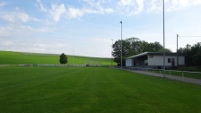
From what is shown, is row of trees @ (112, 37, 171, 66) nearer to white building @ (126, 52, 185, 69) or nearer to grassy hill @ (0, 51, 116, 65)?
grassy hill @ (0, 51, 116, 65)

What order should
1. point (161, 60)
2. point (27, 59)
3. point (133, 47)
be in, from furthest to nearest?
point (27, 59) < point (133, 47) < point (161, 60)

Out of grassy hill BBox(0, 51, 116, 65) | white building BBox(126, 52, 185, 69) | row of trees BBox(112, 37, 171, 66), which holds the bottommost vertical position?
white building BBox(126, 52, 185, 69)

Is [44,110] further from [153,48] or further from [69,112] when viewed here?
[153,48]

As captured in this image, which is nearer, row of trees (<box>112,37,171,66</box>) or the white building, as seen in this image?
the white building

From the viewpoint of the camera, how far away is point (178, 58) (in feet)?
214

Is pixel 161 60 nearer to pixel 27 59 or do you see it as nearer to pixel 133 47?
pixel 133 47

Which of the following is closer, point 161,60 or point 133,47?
point 161,60

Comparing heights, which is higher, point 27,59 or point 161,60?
point 27,59

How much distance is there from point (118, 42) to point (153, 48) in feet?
57.5

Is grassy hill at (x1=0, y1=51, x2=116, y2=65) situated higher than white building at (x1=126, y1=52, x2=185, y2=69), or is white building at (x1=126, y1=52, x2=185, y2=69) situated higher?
grassy hill at (x1=0, y1=51, x2=116, y2=65)

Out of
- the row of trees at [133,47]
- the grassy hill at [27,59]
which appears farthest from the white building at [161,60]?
the grassy hill at [27,59]

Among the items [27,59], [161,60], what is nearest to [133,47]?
[27,59]

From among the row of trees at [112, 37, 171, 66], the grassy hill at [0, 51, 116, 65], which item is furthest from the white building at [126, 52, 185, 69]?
the grassy hill at [0, 51, 116, 65]

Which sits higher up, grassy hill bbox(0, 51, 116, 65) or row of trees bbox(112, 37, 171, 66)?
row of trees bbox(112, 37, 171, 66)
